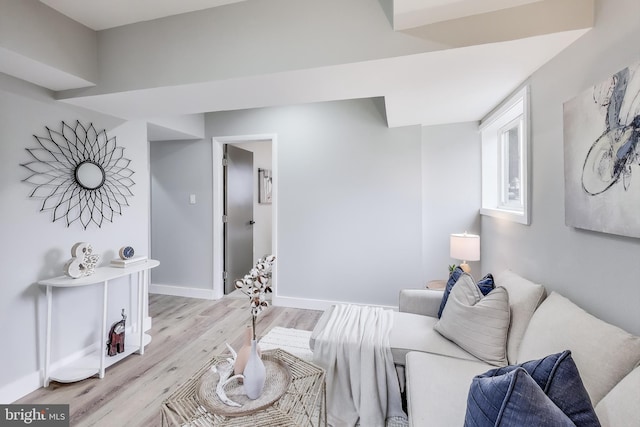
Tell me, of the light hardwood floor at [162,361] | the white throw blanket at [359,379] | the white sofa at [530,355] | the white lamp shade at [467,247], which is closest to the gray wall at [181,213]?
the light hardwood floor at [162,361]

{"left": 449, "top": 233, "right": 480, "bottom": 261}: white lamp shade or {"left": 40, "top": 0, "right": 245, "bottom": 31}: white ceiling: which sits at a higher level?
{"left": 40, "top": 0, "right": 245, "bottom": 31}: white ceiling

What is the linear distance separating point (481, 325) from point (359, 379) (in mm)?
747

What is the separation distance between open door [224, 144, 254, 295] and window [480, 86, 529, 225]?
308cm

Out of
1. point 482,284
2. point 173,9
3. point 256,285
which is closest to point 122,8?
point 173,9

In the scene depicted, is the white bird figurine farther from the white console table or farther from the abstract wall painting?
the abstract wall painting

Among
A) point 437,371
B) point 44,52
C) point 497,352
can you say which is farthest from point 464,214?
point 44,52

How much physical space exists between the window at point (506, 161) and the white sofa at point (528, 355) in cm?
68

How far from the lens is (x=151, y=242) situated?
Result: 4004 mm

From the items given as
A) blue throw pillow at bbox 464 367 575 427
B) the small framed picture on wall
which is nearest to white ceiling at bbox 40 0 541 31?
blue throw pillow at bbox 464 367 575 427

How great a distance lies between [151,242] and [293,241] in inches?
81.7

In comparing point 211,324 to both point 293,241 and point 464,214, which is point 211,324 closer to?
point 293,241

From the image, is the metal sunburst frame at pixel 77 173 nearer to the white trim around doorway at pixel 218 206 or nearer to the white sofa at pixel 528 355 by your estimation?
the white trim around doorway at pixel 218 206

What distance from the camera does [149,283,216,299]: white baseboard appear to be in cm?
381

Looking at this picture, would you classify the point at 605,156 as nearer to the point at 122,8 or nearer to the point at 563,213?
the point at 563,213
